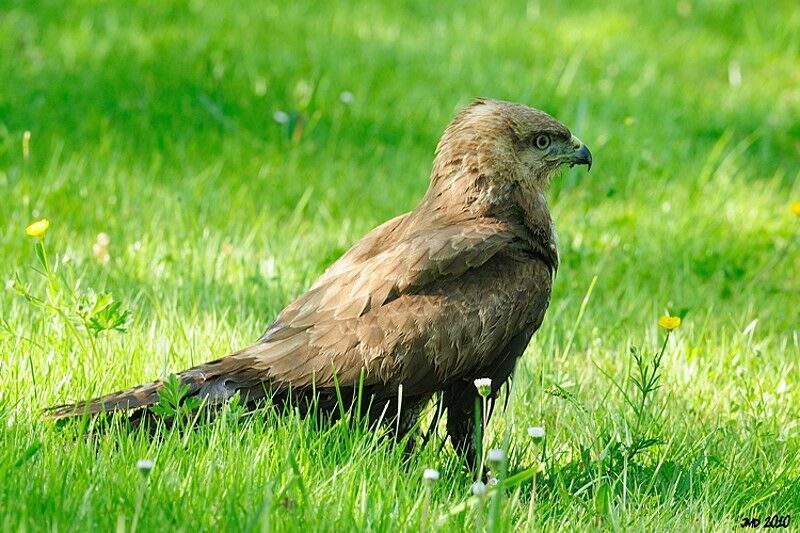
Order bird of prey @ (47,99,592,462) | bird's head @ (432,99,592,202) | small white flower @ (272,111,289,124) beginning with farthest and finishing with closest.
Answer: small white flower @ (272,111,289,124) → bird's head @ (432,99,592,202) → bird of prey @ (47,99,592,462)

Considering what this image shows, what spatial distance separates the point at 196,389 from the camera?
3.95 meters

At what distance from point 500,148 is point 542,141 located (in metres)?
0.21

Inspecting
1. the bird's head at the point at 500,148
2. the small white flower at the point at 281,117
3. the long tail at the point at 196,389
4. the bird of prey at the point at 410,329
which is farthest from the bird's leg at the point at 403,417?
the small white flower at the point at 281,117

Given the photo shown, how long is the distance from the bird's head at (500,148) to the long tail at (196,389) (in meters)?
1.10

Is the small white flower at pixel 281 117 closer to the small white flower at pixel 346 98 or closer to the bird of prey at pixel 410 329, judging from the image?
the small white flower at pixel 346 98

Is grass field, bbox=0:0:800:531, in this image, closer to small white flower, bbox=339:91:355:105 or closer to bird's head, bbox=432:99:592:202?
small white flower, bbox=339:91:355:105

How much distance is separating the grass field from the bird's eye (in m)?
0.77

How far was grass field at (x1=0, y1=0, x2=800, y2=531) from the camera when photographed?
141 inches

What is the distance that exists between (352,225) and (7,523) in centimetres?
366

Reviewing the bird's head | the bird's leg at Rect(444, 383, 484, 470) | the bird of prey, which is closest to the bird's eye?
the bird's head

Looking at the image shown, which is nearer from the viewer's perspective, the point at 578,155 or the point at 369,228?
the point at 578,155

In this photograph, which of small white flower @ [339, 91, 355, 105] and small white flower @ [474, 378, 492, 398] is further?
small white flower @ [339, 91, 355, 105]

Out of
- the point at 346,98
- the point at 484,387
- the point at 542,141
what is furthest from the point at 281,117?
the point at 484,387

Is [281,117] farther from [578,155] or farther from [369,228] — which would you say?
[578,155]
